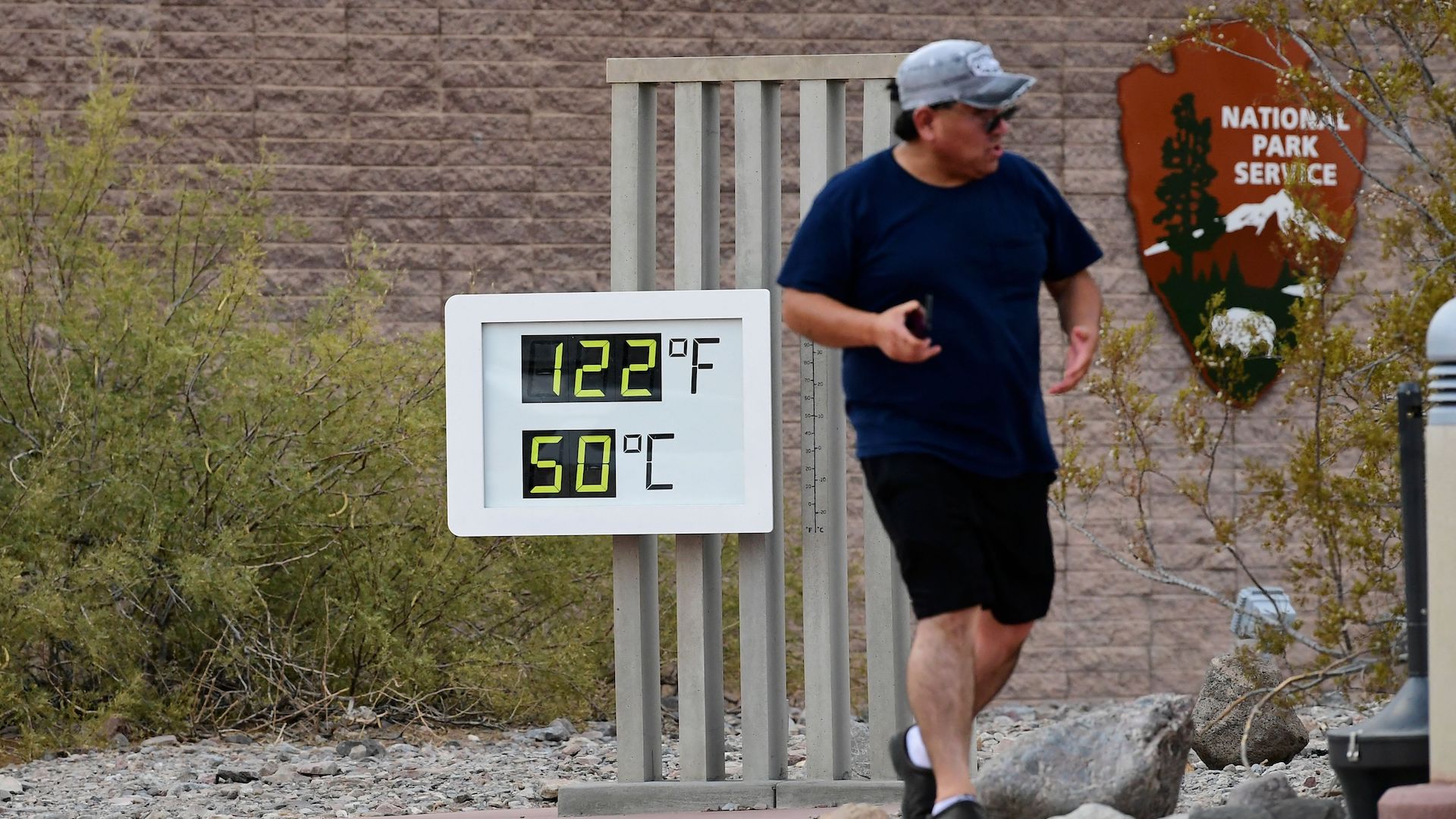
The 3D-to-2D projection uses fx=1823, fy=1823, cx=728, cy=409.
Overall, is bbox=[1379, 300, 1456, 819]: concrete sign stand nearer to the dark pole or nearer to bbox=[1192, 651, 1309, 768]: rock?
the dark pole

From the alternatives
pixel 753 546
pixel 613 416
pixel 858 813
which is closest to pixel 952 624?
pixel 858 813

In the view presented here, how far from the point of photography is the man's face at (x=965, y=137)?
3.55 metres

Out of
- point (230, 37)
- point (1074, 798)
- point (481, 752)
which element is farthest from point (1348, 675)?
point (230, 37)

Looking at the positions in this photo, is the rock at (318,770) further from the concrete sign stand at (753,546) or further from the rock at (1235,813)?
the rock at (1235,813)

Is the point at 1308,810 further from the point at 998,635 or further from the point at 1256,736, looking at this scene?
the point at 1256,736

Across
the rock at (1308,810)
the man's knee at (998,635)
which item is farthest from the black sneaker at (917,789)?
the rock at (1308,810)

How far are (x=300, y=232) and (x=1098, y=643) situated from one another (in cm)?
426

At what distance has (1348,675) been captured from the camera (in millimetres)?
4785

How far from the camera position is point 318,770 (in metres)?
5.86

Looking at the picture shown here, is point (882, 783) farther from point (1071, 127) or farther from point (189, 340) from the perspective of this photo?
point (1071, 127)

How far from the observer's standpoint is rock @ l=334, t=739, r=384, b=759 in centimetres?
621

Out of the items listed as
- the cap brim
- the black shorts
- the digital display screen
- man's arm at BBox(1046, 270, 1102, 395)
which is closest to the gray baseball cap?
the cap brim

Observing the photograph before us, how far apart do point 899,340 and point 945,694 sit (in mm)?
710

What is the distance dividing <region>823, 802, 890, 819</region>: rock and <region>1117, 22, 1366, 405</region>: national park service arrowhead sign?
5.16 m
